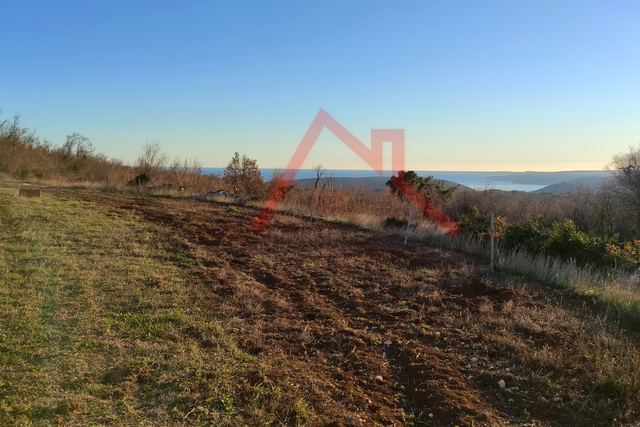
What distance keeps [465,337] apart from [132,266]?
4576mm

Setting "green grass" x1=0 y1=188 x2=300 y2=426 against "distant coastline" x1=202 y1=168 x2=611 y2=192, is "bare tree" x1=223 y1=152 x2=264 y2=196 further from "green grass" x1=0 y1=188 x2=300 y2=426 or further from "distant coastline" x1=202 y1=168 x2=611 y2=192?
"green grass" x1=0 y1=188 x2=300 y2=426

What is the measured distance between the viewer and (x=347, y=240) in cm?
971

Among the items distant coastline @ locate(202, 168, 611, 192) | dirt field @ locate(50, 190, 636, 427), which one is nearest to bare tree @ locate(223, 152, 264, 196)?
distant coastline @ locate(202, 168, 611, 192)

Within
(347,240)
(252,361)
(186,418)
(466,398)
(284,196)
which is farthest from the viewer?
(284,196)

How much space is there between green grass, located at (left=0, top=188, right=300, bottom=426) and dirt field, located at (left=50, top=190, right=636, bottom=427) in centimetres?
39

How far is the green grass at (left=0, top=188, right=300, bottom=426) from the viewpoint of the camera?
93.7 inches

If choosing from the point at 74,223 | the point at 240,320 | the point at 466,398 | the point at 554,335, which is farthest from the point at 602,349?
the point at 74,223

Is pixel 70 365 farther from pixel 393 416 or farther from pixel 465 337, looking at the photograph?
pixel 465 337

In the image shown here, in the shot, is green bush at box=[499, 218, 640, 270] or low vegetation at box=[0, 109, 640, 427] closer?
low vegetation at box=[0, 109, 640, 427]

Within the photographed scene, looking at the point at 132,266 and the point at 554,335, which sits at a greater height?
the point at 132,266

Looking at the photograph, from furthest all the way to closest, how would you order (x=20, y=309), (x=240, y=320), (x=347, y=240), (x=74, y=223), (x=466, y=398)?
(x=347, y=240) → (x=74, y=223) → (x=240, y=320) → (x=20, y=309) → (x=466, y=398)

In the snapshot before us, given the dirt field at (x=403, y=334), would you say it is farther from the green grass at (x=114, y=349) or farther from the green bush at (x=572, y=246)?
the green bush at (x=572, y=246)

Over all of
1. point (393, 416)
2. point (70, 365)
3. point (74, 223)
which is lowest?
point (393, 416)

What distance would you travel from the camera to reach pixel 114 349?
3.10m
